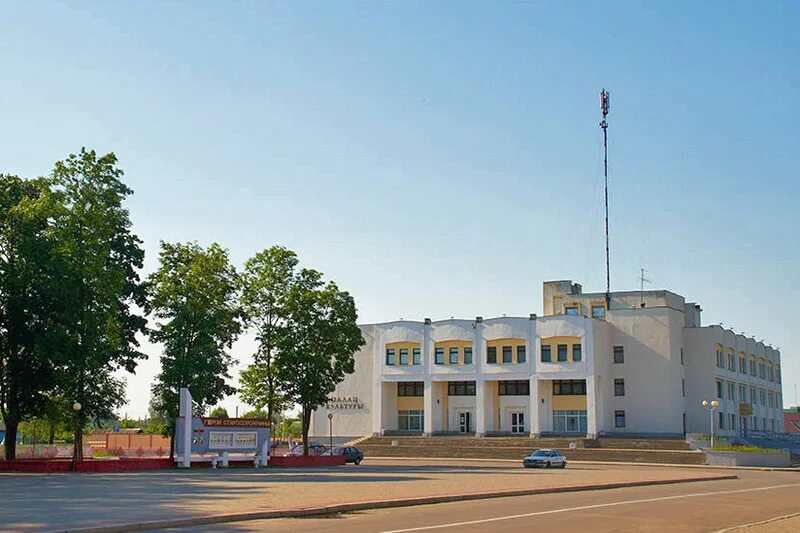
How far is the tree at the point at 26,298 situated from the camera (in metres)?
41.7

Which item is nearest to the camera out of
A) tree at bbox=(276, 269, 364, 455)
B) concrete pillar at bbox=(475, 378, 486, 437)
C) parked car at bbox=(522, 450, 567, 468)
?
parked car at bbox=(522, 450, 567, 468)

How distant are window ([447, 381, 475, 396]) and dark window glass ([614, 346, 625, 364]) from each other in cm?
1225

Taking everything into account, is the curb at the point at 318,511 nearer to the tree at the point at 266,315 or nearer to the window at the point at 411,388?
the tree at the point at 266,315

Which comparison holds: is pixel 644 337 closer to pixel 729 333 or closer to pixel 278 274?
pixel 729 333

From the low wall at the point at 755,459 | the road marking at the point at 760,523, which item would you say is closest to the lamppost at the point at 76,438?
the road marking at the point at 760,523

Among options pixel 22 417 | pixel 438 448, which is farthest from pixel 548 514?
pixel 438 448

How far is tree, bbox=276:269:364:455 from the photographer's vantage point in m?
54.6

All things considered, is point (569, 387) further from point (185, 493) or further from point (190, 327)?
point (185, 493)

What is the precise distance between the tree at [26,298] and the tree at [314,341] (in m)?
14.4

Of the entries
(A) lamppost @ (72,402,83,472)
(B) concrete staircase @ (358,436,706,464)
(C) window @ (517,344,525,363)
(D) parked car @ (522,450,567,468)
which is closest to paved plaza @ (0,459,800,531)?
(A) lamppost @ (72,402,83,472)

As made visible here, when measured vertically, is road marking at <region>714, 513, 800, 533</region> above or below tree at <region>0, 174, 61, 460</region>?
below

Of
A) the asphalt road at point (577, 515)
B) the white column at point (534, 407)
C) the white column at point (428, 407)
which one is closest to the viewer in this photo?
the asphalt road at point (577, 515)

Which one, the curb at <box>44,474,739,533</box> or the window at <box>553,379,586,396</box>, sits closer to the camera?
the curb at <box>44,474,739,533</box>

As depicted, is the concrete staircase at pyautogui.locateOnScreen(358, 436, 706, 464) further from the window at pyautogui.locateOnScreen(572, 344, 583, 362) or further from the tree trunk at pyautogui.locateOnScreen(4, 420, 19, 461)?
the tree trunk at pyautogui.locateOnScreen(4, 420, 19, 461)
